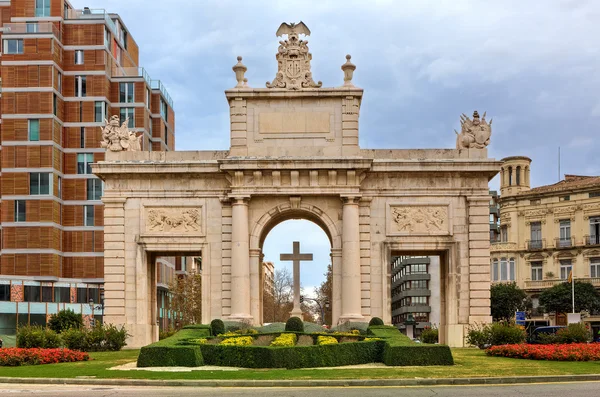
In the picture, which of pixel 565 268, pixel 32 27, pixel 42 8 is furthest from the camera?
pixel 42 8

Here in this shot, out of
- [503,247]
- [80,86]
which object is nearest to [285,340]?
[503,247]

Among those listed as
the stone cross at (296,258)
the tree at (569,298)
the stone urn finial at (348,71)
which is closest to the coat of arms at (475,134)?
the stone urn finial at (348,71)

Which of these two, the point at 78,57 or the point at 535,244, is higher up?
the point at 78,57

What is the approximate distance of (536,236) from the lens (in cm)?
8194

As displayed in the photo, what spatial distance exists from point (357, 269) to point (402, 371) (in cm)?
1616

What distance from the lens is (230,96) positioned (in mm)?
44031

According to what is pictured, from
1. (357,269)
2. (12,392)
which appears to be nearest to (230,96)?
(357,269)

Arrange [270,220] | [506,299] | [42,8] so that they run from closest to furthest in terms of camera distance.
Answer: [270,220] → [506,299] → [42,8]

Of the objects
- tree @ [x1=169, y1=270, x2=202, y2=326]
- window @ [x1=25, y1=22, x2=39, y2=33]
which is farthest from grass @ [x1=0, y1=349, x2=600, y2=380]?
window @ [x1=25, y1=22, x2=39, y2=33]

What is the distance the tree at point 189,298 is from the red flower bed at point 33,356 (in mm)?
46325

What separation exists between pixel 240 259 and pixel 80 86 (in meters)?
49.6

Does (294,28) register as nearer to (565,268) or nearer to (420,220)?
(420,220)

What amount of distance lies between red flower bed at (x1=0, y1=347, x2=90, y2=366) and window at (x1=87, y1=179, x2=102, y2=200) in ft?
174

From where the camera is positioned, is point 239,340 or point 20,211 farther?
point 20,211
